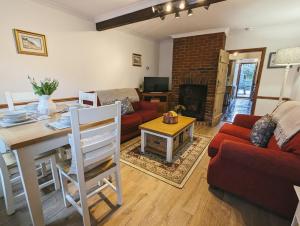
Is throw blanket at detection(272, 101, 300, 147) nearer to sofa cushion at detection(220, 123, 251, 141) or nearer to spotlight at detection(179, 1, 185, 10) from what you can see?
sofa cushion at detection(220, 123, 251, 141)

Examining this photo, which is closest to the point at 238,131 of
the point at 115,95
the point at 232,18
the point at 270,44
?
the point at 232,18

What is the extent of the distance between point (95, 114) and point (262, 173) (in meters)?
1.56

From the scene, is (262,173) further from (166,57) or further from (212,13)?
(166,57)

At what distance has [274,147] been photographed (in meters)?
1.61

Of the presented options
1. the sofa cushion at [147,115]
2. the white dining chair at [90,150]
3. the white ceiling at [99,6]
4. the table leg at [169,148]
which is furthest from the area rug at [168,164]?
the white ceiling at [99,6]

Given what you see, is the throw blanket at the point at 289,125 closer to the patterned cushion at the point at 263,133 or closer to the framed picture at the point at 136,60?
the patterned cushion at the point at 263,133

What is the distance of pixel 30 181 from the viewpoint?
3.58 ft

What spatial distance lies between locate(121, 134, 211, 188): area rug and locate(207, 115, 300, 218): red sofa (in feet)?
1.47

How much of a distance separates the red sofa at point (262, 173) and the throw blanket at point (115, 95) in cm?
242

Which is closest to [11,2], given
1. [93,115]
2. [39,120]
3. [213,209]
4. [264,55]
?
[39,120]

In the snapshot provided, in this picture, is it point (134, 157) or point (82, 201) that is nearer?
point (82, 201)

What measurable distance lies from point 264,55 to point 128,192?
4304mm

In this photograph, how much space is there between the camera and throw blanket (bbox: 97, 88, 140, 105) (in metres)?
3.22

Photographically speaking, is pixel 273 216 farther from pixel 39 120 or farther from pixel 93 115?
pixel 39 120
